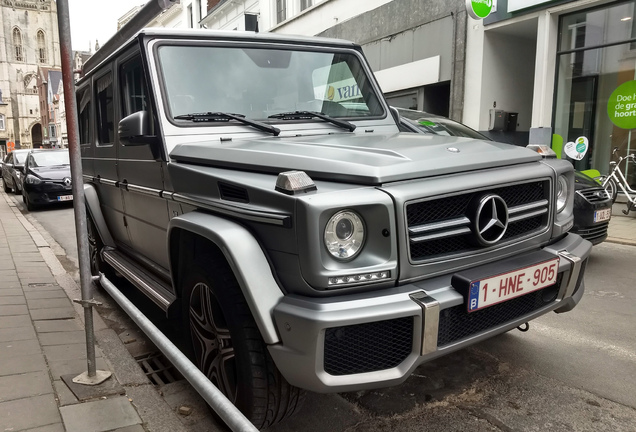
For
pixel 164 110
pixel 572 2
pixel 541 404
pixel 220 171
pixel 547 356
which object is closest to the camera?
pixel 220 171

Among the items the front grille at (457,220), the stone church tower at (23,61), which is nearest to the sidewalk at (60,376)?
the front grille at (457,220)

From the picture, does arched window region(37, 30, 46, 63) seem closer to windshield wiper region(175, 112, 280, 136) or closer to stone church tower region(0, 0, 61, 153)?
stone church tower region(0, 0, 61, 153)

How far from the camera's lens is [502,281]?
221 cm

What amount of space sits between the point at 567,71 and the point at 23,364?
11347 mm

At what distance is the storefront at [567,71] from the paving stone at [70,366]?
1010 cm

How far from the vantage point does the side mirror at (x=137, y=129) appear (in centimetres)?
289

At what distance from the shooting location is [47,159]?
13.7 meters

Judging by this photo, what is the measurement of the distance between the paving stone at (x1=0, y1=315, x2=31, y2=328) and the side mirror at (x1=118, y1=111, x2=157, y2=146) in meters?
1.92

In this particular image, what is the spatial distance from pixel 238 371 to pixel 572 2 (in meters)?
10.7

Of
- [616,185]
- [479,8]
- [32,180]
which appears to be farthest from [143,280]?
[32,180]

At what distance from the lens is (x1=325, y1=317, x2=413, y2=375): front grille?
1.93 metres

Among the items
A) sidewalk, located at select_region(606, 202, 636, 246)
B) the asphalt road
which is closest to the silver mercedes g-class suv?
the asphalt road

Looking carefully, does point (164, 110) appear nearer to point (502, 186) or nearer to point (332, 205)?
point (332, 205)

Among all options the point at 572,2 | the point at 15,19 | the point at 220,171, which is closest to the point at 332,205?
the point at 220,171
